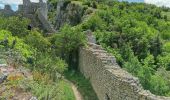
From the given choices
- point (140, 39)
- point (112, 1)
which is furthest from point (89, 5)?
point (140, 39)

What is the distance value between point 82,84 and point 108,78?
720 cm

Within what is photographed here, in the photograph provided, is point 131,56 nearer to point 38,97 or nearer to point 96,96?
point 96,96

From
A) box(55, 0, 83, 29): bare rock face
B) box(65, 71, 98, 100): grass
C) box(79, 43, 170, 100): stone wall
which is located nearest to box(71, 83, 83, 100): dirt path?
box(65, 71, 98, 100): grass

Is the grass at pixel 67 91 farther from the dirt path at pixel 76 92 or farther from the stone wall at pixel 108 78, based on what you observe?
the stone wall at pixel 108 78

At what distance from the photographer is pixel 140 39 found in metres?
59.0

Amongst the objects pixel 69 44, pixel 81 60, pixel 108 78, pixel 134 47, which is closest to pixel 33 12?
pixel 134 47

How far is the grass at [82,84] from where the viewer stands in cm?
3234

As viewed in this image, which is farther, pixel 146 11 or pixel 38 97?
pixel 146 11

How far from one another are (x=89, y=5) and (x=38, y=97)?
73.0 meters

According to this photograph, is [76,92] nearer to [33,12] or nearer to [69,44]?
[69,44]

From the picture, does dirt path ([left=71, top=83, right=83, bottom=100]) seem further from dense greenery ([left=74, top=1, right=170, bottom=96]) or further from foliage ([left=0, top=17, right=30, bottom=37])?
foliage ([left=0, top=17, right=30, bottom=37])

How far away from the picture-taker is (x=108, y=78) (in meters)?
28.7

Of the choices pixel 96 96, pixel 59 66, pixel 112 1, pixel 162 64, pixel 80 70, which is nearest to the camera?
pixel 96 96

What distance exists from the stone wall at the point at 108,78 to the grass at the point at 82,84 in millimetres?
309
